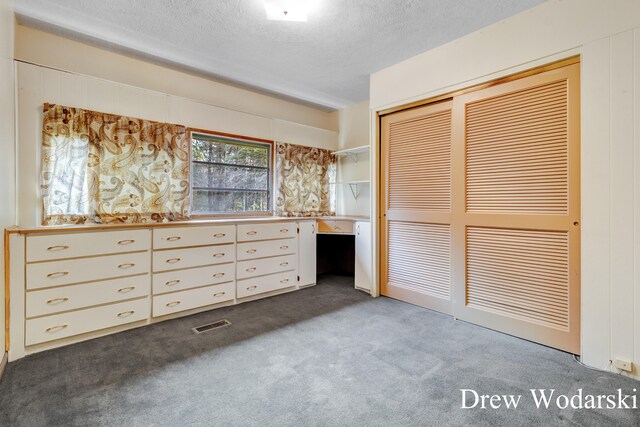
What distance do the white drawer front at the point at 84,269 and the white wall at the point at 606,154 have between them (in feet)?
11.7

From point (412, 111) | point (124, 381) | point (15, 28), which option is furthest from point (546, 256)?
point (15, 28)

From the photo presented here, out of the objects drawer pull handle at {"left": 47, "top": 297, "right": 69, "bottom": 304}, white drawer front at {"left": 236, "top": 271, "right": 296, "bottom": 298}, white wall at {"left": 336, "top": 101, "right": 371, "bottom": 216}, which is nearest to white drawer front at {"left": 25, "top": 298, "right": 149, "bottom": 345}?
drawer pull handle at {"left": 47, "top": 297, "right": 69, "bottom": 304}

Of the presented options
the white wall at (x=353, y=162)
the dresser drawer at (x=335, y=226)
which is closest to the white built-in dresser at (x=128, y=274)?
the dresser drawer at (x=335, y=226)

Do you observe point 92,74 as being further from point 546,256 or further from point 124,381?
point 546,256

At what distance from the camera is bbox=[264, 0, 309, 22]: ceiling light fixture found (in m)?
2.31

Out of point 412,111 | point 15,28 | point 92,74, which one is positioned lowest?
point 412,111

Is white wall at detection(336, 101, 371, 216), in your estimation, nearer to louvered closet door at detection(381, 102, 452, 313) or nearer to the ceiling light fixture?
louvered closet door at detection(381, 102, 452, 313)

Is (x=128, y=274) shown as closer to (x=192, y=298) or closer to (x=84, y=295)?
(x=84, y=295)

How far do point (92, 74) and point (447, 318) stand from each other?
417cm

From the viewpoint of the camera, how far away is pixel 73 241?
239cm

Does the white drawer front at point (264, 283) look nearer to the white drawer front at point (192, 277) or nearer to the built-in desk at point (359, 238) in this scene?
the white drawer front at point (192, 277)

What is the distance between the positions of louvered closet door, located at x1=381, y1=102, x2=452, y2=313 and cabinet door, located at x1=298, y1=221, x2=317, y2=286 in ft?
3.13

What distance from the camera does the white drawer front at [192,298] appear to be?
2.84 metres

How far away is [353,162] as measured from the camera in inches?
185
